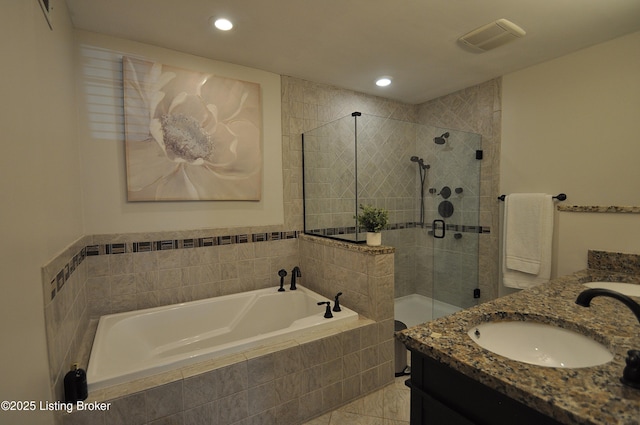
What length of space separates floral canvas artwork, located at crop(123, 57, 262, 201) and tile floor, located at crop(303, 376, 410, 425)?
1.80 meters

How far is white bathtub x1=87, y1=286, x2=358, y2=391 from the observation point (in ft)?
5.12

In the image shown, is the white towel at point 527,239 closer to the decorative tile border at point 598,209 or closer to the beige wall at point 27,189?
the decorative tile border at point 598,209

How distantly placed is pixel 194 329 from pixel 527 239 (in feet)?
9.53

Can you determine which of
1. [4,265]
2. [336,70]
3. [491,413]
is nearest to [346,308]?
[491,413]

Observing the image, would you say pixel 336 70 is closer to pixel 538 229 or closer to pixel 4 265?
pixel 538 229

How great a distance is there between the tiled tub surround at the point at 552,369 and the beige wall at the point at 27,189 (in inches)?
47.9

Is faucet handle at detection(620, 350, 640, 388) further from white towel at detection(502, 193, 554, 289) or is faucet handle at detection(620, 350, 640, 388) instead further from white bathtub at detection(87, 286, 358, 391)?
white towel at detection(502, 193, 554, 289)

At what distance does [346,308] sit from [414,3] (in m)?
2.13

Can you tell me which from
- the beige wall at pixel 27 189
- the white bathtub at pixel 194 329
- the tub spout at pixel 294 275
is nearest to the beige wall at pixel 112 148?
the beige wall at pixel 27 189

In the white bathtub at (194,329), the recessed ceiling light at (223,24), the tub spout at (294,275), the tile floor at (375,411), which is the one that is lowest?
the tile floor at (375,411)

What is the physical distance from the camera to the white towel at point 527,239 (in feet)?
7.90

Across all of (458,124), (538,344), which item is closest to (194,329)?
(538,344)

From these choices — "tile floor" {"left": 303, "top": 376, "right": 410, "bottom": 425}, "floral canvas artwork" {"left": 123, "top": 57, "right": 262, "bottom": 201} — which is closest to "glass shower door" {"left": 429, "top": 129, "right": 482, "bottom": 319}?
"tile floor" {"left": 303, "top": 376, "right": 410, "bottom": 425}

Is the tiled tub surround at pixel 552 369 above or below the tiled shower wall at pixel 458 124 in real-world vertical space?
below
